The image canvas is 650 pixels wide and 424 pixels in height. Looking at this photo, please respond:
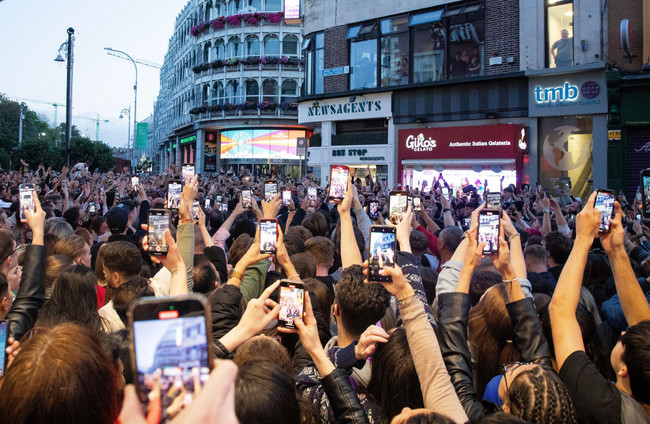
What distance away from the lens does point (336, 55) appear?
91.9ft

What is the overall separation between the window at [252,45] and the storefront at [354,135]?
72.1 ft

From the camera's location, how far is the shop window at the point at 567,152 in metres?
Answer: 20.7

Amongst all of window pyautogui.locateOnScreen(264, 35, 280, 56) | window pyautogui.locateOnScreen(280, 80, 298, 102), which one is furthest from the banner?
window pyautogui.locateOnScreen(280, 80, 298, 102)

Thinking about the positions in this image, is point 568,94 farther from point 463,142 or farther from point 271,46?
point 271,46

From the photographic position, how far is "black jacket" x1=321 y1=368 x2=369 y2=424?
2490mm

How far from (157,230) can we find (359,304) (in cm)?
205

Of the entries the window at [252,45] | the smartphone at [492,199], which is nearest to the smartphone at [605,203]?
the smartphone at [492,199]

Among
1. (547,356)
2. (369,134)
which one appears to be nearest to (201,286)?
(547,356)

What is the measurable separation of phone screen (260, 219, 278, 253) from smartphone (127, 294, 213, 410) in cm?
273

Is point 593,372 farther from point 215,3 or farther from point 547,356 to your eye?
point 215,3

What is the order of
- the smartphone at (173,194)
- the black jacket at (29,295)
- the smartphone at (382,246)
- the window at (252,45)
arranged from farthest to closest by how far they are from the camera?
the window at (252,45), the smartphone at (173,194), the smartphone at (382,246), the black jacket at (29,295)

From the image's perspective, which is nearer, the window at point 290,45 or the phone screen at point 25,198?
the phone screen at point 25,198

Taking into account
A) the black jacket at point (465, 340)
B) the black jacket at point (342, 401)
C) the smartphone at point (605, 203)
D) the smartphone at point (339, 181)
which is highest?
the smartphone at point (339, 181)

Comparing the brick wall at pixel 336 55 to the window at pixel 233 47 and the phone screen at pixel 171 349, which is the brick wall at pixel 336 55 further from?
the phone screen at pixel 171 349
